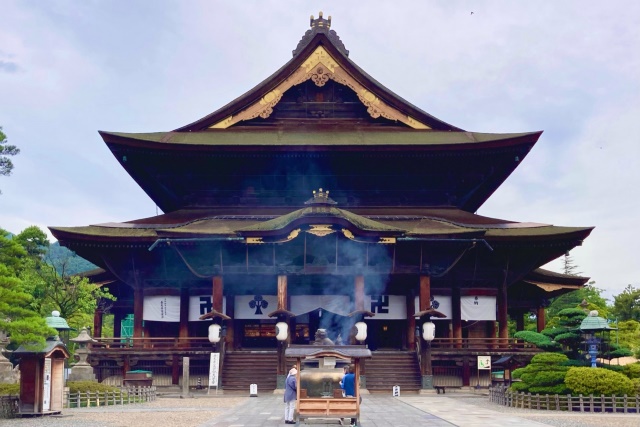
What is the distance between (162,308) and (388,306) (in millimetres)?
11055

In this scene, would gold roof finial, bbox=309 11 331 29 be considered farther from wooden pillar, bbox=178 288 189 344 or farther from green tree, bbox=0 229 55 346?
green tree, bbox=0 229 55 346

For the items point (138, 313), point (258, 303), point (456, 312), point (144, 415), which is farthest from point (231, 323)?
point (144, 415)

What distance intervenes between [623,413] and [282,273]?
14778 millimetres

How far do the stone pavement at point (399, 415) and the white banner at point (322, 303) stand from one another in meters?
6.81

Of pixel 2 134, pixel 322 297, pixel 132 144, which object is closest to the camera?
pixel 2 134

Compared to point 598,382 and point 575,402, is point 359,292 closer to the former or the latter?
point 575,402

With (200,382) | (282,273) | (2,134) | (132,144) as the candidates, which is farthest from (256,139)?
(2,134)

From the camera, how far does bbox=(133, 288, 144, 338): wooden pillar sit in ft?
116

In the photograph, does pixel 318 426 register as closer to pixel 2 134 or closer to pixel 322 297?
pixel 2 134

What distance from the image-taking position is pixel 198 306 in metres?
35.4

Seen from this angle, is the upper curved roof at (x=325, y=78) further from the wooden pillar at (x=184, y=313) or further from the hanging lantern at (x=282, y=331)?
the hanging lantern at (x=282, y=331)

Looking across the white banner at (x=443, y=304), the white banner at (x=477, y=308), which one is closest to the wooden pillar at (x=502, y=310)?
the white banner at (x=477, y=308)

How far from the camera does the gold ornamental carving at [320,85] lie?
129 ft

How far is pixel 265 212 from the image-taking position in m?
38.4
